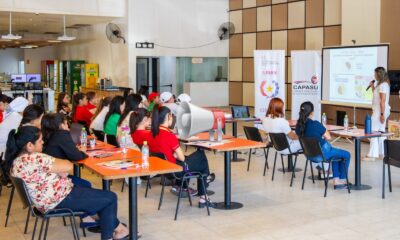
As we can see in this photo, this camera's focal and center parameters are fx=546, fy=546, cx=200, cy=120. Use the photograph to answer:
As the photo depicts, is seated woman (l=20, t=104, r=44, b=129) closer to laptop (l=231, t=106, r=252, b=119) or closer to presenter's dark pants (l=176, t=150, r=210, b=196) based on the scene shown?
presenter's dark pants (l=176, t=150, r=210, b=196)

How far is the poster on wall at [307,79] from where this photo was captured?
11246 mm

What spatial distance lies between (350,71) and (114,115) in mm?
5344

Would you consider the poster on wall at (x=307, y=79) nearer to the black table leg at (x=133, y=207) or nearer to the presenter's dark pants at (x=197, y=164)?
the presenter's dark pants at (x=197, y=164)

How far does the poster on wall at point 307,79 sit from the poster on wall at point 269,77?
1.87 feet

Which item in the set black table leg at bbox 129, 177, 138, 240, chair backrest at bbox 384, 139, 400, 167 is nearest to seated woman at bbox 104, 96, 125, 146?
black table leg at bbox 129, 177, 138, 240

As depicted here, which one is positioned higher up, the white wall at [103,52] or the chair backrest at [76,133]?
the white wall at [103,52]

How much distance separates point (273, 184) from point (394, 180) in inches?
61.7

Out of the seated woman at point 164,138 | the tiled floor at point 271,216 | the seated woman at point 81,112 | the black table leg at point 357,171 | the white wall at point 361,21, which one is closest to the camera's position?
the tiled floor at point 271,216

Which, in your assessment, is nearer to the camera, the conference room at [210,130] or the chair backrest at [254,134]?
the conference room at [210,130]

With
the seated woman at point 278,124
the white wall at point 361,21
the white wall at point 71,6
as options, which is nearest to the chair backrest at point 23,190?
the seated woman at point 278,124

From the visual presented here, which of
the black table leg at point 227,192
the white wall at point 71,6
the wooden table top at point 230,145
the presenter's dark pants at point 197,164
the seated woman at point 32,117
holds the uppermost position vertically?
the white wall at point 71,6

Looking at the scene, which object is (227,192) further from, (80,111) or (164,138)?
(80,111)

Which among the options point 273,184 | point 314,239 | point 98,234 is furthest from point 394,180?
point 98,234

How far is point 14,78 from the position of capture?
1534 centimetres
